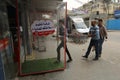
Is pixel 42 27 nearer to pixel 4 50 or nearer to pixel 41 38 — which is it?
pixel 41 38

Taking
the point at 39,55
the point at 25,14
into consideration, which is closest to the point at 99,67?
the point at 39,55

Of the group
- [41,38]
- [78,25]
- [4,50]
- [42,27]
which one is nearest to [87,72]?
[41,38]

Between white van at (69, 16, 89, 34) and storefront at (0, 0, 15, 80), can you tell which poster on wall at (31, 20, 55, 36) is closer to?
storefront at (0, 0, 15, 80)

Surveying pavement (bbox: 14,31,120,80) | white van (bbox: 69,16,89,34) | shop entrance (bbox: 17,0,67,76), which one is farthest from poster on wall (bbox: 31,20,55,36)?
white van (bbox: 69,16,89,34)

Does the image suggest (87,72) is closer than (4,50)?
No

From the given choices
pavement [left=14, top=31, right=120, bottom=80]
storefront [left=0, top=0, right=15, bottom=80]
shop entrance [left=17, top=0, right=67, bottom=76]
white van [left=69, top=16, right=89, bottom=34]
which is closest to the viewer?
storefront [left=0, top=0, right=15, bottom=80]

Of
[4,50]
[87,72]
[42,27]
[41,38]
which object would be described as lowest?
[87,72]

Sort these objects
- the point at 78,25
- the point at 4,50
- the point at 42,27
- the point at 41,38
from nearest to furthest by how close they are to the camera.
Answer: the point at 4,50
the point at 42,27
the point at 41,38
the point at 78,25

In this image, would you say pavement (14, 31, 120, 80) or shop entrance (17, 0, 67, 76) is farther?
shop entrance (17, 0, 67, 76)

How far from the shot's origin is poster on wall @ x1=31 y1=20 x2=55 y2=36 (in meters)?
7.38

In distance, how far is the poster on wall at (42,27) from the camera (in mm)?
7379

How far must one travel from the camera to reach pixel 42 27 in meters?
7.45

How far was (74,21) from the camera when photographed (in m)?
26.7

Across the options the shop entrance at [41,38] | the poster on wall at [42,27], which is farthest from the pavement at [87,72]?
the poster on wall at [42,27]
